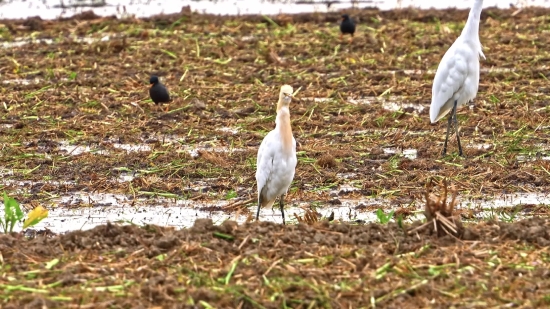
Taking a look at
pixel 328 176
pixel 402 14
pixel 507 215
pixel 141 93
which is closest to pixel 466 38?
pixel 328 176

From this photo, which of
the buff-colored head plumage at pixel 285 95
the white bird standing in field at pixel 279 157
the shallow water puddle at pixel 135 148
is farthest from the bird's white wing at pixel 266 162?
the shallow water puddle at pixel 135 148

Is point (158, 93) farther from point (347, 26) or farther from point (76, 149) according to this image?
point (347, 26)

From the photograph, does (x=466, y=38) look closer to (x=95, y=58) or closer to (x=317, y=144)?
(x=317, y=144)

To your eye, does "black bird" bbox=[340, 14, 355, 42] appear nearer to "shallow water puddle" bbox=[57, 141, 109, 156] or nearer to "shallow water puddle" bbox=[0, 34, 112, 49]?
"shallow water puddle" bbox=[0, 34, 112, 49]

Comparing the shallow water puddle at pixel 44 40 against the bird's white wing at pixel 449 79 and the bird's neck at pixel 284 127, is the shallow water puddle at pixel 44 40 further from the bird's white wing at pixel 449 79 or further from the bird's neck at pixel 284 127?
the bird's neck at pixel 284 127

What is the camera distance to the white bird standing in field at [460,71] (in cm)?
1213

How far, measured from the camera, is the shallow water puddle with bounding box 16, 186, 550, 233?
9344 millimetres

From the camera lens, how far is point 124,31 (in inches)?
741

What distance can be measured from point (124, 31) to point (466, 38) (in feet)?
26.7

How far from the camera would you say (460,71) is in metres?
12.2

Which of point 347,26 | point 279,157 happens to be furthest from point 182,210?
point 347,26

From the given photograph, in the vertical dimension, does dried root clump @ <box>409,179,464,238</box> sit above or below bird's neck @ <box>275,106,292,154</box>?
below

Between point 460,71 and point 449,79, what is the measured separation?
15 cm

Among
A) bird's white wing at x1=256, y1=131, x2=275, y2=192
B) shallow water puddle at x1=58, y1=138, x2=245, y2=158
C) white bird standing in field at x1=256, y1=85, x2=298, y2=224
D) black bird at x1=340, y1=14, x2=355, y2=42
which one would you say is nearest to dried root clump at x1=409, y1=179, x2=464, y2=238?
white bird standing in field at x1=256, y1=85, x2=298, y2=224
